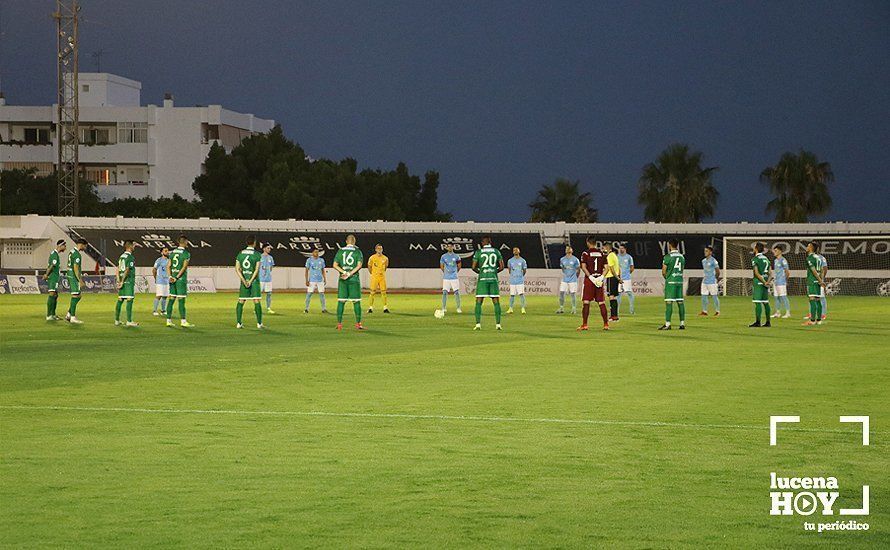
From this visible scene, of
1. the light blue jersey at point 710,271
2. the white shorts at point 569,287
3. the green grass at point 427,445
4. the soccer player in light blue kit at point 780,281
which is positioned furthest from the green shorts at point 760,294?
the white shorts at point 569,287

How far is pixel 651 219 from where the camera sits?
70062mm

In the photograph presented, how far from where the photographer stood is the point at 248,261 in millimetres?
25734

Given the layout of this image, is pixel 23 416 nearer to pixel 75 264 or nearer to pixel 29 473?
pixel 29 473

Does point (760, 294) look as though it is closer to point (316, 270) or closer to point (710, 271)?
point (710, 271)

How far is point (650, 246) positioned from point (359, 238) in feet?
50.3

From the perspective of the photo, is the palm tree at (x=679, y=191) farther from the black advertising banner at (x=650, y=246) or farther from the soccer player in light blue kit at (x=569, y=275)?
the soccer player in light blue kit at (x=569, y=275)

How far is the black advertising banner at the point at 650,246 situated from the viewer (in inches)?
2298

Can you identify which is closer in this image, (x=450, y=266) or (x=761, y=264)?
(x=761, y=264)

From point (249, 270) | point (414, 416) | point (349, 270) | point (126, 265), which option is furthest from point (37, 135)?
point (414, 416)

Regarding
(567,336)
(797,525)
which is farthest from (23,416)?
(567,336)

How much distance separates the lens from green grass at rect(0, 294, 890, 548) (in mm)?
7074

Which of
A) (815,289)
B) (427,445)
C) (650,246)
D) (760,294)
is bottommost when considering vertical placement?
(427,445)

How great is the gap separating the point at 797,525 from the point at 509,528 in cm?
183

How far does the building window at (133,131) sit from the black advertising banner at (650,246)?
4514 centimetres
